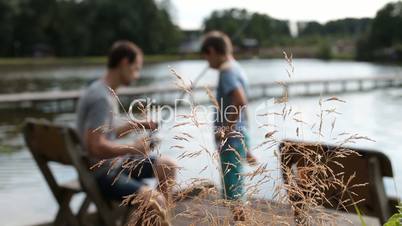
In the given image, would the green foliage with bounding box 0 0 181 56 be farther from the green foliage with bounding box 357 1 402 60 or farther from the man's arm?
the man's arm

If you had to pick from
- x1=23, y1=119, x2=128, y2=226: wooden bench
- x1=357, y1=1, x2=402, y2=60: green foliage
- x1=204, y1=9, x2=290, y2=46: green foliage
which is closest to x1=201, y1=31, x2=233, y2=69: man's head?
x1=23, y1=119, x2=128, y2=226: wooden bench

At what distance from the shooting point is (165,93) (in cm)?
2086

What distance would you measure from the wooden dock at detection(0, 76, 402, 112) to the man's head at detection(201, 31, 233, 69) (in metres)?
10.3

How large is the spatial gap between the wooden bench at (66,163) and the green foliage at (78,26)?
20.4 meters

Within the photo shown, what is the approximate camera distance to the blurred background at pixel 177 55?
410 cm

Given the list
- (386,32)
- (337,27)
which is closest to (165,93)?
(386,32)

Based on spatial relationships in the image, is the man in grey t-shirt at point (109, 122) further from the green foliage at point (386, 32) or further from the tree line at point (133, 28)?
the green foliage at point (386, 32)

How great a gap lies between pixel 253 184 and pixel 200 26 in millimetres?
6387

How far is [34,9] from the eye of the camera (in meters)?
39.3

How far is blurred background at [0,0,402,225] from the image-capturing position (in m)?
4.10

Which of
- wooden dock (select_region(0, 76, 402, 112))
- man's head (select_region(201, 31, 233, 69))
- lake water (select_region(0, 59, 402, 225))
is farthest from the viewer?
wooden dock (select_region(0, 76, 402, 112))

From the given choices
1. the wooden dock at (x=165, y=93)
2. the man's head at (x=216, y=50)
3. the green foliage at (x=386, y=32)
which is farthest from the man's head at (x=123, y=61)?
the wooden dock at (x=165, y=93)

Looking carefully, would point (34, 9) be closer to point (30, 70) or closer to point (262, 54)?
point (30, 70)

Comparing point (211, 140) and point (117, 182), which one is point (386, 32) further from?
point (211, 140)
